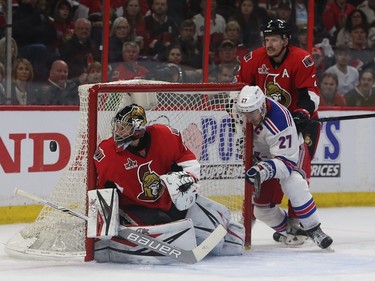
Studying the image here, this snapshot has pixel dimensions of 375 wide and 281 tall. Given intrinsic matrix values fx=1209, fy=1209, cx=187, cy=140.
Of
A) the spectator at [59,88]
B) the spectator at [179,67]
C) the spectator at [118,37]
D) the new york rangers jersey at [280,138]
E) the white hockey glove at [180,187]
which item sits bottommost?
the white hockey glove at [180,187]

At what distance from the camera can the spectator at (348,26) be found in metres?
8.14

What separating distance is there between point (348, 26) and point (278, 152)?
2847 mm

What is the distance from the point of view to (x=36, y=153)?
6828mm

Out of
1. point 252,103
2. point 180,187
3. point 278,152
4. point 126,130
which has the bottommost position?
point 180,187

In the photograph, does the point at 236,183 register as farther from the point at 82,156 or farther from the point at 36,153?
the point at 36,153

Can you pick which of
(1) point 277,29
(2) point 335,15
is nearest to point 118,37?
(2) point 335,15

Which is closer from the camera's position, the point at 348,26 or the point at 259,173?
the point at 259,173

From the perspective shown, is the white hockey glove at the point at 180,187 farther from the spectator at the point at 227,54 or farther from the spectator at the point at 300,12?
the spectator at the point at 300,12

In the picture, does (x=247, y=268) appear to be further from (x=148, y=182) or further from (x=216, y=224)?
(x=148, y=182)

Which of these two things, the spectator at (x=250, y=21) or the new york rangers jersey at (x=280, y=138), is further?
the spectator at (x=250, y=21)

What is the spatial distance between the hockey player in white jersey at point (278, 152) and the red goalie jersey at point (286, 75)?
0.29 metres

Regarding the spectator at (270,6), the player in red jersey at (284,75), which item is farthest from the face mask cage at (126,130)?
the spectator at (270,6)

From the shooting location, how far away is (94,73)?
726 cm

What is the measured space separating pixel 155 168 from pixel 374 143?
9.88 feet
